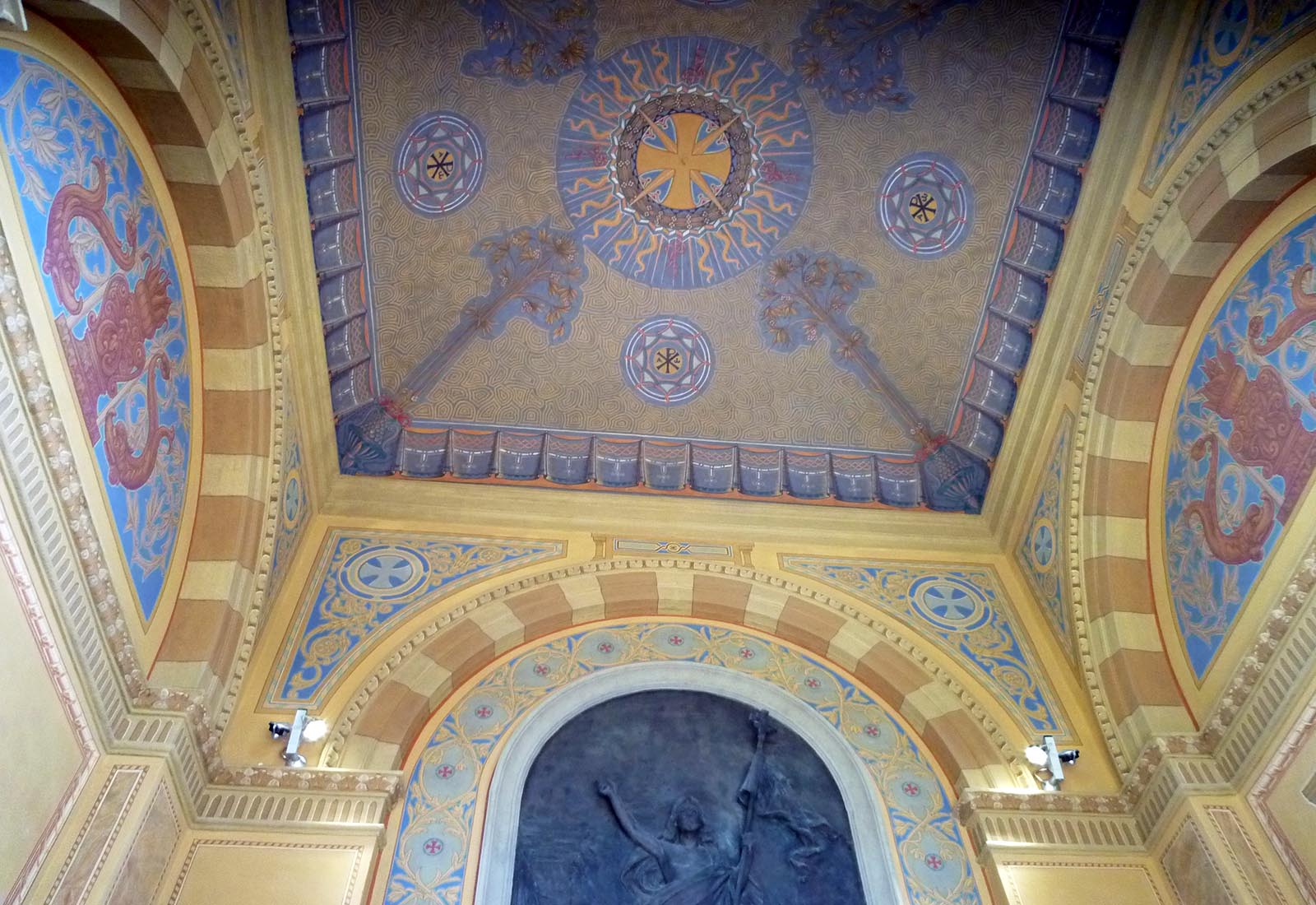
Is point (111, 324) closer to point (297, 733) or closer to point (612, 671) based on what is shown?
point (297, 733)

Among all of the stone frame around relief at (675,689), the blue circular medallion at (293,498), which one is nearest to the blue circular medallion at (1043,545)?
the stone frame around relief at (675,689)

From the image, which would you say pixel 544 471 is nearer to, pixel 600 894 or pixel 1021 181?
pixel 600 894

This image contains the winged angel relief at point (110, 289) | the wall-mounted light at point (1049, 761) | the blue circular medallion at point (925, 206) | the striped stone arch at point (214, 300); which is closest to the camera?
the winged angel relief at point (110, 289)

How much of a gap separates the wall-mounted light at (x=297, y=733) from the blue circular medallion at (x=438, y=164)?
149 inches

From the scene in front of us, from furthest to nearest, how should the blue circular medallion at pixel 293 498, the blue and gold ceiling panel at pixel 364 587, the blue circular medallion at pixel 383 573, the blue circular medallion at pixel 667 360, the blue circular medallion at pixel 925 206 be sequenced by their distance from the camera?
1. the blue circular medallion at pixel 667 360
2. the blue circular medallion at pixel 925 206
3. the blue circular medallion at pixel 383 573
4. the blue circular medallion at pixel 293 498
5. the blue and gold ceiling panel at pixel 364 587

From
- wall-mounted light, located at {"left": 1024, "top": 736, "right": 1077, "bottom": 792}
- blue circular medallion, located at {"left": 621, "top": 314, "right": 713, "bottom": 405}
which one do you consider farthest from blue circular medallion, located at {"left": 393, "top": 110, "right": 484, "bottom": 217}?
wall-mounted light, located at {"left": 1024, "top": 736, "right": 1077, "bottom": 792}

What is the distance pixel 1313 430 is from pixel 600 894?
4.49 metres

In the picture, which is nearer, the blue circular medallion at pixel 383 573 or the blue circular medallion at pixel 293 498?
the blue circular medallion at pixel 293 498

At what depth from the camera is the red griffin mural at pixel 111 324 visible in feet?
14.6

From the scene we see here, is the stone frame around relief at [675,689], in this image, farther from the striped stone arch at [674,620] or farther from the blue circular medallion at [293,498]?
the blue circular medallion at [293,498]

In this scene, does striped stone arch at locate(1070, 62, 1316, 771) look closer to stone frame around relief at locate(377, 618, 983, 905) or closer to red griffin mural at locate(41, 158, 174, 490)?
stone frame around relief at locate(377, 618, 983, 905)

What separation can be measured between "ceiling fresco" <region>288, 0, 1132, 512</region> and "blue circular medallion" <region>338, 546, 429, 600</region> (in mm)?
875

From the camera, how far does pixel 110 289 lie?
4871 mm

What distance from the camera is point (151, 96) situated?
504 cm
